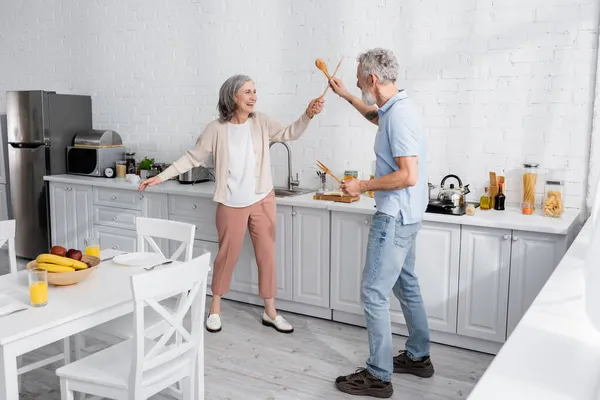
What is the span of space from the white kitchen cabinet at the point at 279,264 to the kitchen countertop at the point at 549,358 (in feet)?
7.16

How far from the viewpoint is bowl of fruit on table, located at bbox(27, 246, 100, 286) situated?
239 cm

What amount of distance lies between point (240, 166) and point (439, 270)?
1351 millimetres

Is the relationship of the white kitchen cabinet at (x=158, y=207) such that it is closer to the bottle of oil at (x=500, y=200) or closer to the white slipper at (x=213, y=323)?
the white slipper at (x=213, y=323)

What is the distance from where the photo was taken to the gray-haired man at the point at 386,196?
2.68 m

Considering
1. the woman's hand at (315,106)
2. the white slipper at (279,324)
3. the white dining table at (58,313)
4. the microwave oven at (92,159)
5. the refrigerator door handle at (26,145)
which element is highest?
the woman's hand at (315,106)

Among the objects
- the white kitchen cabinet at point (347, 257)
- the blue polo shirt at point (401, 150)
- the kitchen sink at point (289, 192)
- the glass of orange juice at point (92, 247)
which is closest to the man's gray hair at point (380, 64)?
the blue polo shirt at point (401, 150)

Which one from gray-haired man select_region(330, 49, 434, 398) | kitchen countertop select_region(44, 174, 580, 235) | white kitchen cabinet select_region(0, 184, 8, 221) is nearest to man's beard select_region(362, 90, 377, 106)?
gray-haired man select_region(330, 49, 434, 398)

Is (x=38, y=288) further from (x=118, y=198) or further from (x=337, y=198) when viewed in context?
(x=118, y=198)

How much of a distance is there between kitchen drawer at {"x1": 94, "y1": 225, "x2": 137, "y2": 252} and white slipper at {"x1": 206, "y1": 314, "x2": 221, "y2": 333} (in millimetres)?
1232

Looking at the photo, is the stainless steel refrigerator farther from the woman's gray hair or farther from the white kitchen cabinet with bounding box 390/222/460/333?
the white kitchen cabinet with bounding box 390/222/460/333

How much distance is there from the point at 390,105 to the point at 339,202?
1155mm

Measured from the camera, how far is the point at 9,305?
2.21m

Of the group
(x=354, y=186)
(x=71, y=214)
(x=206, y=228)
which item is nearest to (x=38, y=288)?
(x=354, y=186)

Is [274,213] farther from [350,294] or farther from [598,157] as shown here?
[598,157]
